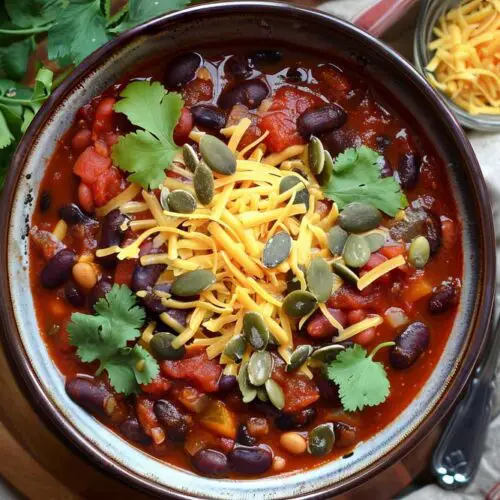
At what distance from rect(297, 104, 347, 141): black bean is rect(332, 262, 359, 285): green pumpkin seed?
0.45 m

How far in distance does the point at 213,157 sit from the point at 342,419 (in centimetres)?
100

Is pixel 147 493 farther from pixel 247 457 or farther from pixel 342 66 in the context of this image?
pixel 342 66

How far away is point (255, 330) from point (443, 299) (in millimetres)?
664

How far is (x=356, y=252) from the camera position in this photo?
2896 mm

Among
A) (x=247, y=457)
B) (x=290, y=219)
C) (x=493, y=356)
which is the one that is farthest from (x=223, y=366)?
(x=493, y=356)

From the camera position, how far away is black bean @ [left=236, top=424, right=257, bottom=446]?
297 cm

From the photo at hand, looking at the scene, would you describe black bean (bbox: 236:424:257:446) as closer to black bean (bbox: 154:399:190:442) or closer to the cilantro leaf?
A: black bean (bbox: 154:399:190:442)

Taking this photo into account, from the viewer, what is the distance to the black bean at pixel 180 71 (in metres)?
2.99

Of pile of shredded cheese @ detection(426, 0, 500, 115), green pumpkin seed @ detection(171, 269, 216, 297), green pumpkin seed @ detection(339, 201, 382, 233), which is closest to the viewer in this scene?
green pumpkin seed @ detection(171, 269, 216, 297)

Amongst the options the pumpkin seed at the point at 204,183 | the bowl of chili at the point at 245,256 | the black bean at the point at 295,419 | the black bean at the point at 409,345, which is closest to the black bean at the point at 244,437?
the bowl of chili at the point at 245,256

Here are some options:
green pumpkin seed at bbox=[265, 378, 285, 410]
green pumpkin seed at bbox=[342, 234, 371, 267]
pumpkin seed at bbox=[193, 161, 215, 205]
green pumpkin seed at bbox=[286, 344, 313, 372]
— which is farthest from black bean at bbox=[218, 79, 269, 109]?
green pumpkin seed at bbox=[265, 378, 285, 410]

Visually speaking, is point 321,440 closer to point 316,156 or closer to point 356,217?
point 356,217

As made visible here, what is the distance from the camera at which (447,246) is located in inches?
120

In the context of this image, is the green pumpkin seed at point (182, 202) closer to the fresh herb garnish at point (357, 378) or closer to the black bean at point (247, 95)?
the black bean at point (247, 95)
